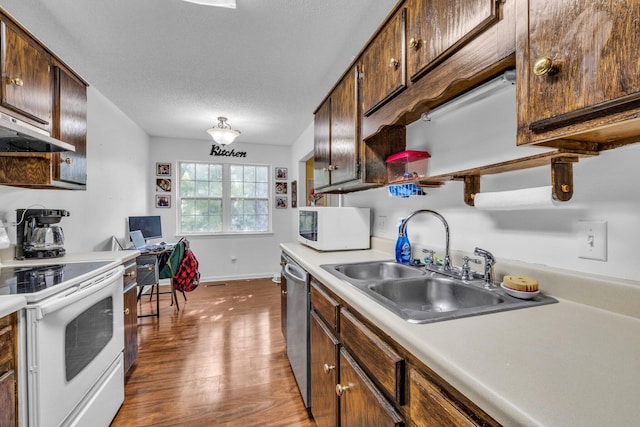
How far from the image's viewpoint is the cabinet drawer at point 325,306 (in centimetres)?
117

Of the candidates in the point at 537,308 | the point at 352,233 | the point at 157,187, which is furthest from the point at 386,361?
the point at 157,187

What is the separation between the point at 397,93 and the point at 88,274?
5.70 feet

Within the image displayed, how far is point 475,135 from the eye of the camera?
4.20 ft

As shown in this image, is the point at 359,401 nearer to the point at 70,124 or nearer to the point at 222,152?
the point at 70,124

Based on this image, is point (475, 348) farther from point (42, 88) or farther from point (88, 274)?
point (42, 88)

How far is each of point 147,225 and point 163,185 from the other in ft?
3.06

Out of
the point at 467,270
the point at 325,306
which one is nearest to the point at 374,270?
the point at 325,306

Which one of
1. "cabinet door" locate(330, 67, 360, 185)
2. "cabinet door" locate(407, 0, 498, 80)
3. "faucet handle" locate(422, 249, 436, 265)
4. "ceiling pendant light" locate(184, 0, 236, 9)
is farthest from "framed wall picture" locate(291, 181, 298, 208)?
"cabinet door" locate(407, 0, 498, 80)

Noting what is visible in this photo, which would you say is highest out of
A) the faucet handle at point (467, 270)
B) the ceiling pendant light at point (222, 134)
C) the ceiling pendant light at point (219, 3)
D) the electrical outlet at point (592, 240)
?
the ceiling pendant light at point (219, 3)

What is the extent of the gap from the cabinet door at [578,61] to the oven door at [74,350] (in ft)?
5.74

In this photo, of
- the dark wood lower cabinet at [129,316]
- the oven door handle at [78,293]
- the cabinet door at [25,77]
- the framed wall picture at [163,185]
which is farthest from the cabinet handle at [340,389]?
the framed wall picture at [163,185]

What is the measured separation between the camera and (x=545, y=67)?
63cm

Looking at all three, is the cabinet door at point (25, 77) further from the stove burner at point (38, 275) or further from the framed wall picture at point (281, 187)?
the framed wall picture at point (281, 187)

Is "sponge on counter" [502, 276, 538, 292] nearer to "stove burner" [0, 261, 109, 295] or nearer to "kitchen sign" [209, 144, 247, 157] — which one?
"stove burner" [0, 261, 109, 295]
